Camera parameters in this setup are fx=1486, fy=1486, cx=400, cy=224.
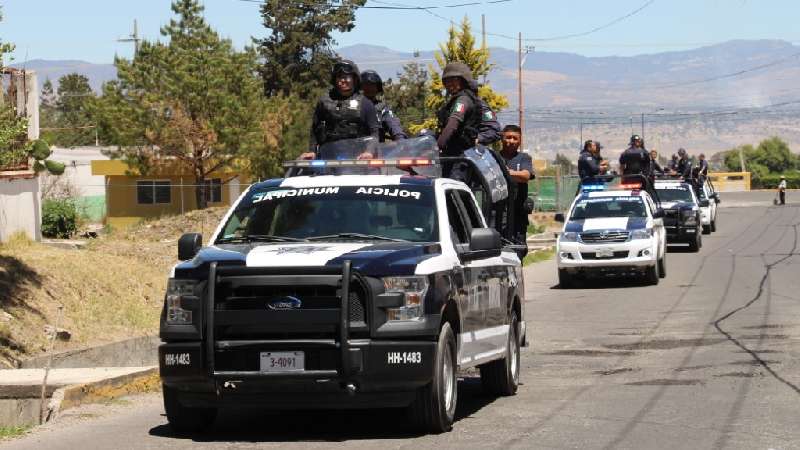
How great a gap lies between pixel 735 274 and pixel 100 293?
42.1 feet

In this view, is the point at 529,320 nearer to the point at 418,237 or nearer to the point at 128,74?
the point at 418,237

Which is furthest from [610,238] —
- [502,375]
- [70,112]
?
[70,112]

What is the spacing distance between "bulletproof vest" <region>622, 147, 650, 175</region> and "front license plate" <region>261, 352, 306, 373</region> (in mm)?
25318

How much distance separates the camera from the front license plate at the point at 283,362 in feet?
31.9

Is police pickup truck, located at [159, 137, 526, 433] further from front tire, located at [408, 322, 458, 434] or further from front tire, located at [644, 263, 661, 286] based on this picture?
front tire, located at [644, 263, 661, 286]

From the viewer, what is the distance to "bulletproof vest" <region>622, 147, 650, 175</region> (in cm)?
3444

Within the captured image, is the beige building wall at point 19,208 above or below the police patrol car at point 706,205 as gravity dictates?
above

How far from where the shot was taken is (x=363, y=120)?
14734 millimetres

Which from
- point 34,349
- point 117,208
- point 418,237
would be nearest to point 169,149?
point 117,208

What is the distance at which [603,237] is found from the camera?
28312 millimetres

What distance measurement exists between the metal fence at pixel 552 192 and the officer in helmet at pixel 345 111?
159ft

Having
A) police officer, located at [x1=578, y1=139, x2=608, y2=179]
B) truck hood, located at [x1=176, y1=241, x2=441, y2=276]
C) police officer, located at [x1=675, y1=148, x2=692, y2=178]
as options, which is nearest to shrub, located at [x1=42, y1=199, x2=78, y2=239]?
police officer, located at [x1=578, y1=139, x2=608, y2=179]

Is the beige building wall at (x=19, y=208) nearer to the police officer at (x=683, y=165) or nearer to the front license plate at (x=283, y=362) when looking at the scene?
the front license plate at (x=283, y=362)

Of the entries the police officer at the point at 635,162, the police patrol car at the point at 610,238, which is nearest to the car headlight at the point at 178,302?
the police patrol car at the point at 610,238
